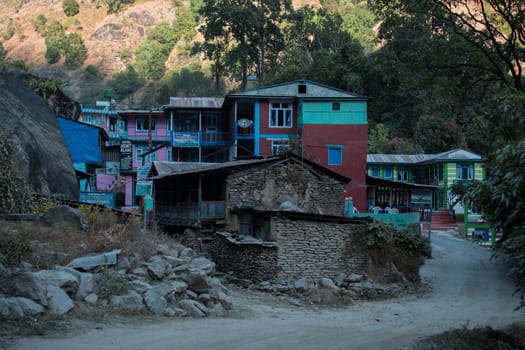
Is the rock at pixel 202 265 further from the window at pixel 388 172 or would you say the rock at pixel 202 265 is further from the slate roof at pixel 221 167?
the window at pixel 388 172

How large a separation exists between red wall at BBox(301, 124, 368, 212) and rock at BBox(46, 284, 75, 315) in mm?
22657

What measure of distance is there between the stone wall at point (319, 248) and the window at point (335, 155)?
12.1m

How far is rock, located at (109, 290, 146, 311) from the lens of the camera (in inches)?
433

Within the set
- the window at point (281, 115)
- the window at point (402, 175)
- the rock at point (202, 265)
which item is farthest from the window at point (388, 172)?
the rock at point (202, 265)

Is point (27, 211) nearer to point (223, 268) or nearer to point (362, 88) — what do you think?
point (223, 268)

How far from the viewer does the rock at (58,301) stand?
990 cm

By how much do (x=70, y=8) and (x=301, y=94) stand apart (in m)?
111

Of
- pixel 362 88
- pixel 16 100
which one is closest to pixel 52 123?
pixel 16 100

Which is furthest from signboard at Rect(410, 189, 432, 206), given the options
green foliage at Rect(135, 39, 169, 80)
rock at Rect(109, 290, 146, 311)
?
green foliage at Rect(135, 39, 169, 80)

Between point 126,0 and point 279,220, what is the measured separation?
122 m

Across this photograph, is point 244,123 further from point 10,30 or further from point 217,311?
point 10,30

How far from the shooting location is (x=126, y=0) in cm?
12794

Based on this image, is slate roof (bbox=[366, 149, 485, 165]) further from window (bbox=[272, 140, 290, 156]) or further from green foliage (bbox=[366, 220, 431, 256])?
green foliage (bbox=[366, 220, 431, 256])

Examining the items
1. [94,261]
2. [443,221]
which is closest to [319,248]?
[94,261]
